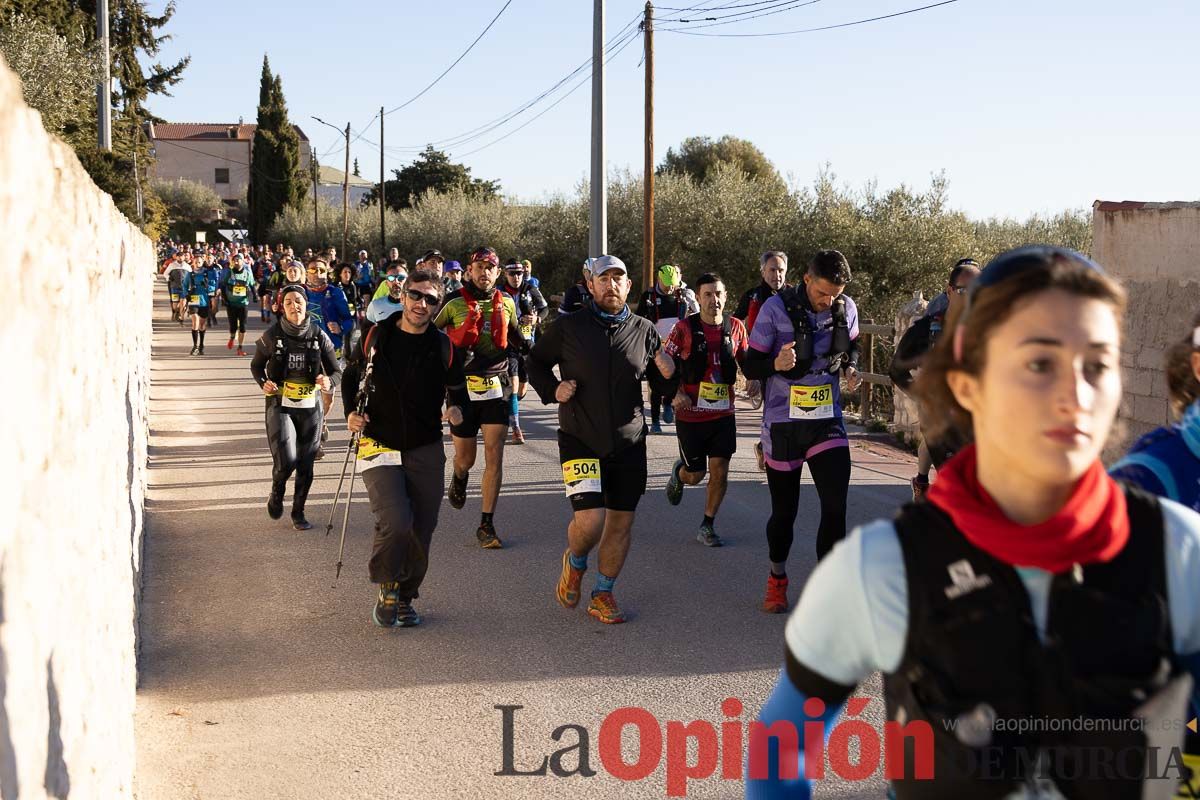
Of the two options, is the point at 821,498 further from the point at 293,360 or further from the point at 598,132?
the point at 598,132

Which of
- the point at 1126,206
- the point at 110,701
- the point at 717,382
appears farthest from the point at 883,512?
the point at 110,701

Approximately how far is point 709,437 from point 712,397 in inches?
11.2

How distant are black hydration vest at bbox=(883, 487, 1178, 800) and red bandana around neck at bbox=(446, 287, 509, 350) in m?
8.30

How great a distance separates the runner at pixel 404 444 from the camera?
684 cm

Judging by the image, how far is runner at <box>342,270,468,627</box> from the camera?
22.5 ft

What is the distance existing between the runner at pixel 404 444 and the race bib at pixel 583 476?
757 mm

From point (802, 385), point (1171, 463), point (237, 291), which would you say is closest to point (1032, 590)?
point (1171, 463)

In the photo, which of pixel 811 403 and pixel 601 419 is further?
pixel 811 403

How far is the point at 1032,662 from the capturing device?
72.6 inches

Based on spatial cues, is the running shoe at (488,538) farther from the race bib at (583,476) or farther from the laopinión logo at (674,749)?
the laopinión logo at (674,749)

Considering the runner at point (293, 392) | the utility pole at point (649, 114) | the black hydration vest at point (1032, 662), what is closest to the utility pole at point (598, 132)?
the utility pole at point (649, 114)

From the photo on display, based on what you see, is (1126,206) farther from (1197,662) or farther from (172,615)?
(1197,662)

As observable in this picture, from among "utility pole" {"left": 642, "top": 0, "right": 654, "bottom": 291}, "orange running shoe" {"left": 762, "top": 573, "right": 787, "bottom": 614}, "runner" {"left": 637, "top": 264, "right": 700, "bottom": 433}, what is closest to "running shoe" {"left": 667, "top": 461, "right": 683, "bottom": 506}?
"orange running shoe" {"left": 762, "top": 573, "right": 787, "bottom": 614}

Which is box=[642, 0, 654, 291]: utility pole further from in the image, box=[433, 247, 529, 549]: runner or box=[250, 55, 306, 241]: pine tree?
box=[250, 55, 306, 241]: pine tree
